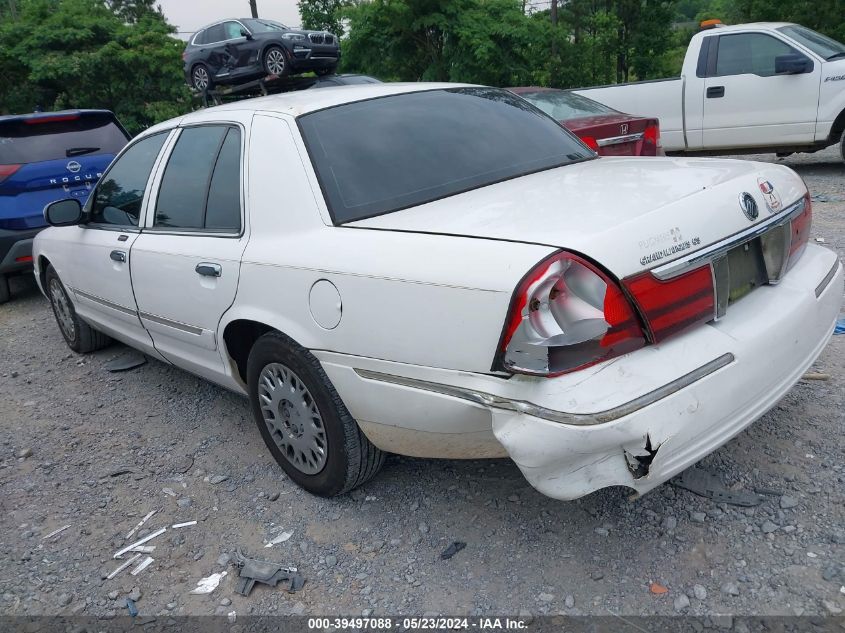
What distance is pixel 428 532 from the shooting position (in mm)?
2857

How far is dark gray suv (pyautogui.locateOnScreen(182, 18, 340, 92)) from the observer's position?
489 inches

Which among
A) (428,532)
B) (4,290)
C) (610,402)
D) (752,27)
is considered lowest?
(4,290)

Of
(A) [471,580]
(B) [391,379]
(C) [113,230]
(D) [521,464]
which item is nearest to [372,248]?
(B) [391,379]

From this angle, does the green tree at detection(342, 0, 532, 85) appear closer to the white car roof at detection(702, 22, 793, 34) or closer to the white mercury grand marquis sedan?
Answer: the white car roof at detection(702, 22, 793, 34)

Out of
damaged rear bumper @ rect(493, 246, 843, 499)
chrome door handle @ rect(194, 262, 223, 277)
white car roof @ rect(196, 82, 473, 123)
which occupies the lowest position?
damaged rear bumper @ rect(493, 246, 843, 499)

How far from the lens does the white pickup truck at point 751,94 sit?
8.55 meters

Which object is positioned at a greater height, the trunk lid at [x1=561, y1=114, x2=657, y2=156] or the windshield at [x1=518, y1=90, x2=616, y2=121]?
the windshield at [x1=518, y1=90, x2=616, y2=121]

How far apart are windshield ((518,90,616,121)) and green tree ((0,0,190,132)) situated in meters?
17.7

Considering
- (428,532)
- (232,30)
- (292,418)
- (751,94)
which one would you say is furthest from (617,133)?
(232,30)

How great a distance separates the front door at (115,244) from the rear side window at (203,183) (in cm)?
25

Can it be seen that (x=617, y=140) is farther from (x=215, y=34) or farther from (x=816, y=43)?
(x=215, y=34)

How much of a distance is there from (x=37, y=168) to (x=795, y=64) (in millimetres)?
8282

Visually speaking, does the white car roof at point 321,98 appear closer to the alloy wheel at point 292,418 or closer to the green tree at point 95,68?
the alloy wheel at point 292,418

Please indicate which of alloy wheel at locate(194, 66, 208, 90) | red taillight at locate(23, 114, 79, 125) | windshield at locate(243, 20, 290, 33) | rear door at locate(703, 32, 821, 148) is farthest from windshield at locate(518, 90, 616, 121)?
alloy wheel at locate(194, 66, 208, 90)
